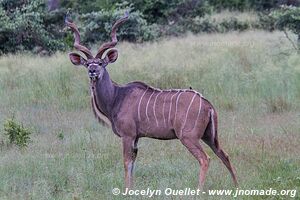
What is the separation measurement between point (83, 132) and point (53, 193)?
297 centimetres

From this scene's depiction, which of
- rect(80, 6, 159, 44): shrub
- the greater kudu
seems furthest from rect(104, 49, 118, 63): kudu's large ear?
rect(80, 6, 159, 44): shrub

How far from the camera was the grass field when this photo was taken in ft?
22.7

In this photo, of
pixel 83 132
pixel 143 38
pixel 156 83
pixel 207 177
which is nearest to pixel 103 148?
pixel 83 132

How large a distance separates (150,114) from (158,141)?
225cm

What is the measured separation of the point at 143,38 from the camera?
1862cm

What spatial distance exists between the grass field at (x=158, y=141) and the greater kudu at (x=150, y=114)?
383 mm

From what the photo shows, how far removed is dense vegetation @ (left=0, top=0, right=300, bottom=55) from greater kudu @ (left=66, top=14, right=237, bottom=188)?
9.99 metres

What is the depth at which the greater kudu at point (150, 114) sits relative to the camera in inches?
260

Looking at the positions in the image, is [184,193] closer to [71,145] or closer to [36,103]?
[71,145]

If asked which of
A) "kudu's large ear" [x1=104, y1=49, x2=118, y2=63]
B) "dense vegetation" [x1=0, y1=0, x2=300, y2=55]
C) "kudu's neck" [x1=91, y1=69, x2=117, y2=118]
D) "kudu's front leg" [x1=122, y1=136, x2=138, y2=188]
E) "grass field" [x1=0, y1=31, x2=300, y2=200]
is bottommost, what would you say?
"dense vegetation" [x1=0, y1=0, x2=300, y2=55]

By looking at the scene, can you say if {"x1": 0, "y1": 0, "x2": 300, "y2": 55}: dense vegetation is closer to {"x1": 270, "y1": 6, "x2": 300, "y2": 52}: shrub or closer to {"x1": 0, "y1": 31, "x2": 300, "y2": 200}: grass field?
{"x1": 270, "y1": 6, "x2": 300, "y2": 52}: shrub

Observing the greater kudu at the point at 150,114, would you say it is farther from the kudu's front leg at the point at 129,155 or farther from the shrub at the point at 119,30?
the shrub at the point at 119,30

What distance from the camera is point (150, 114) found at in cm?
682

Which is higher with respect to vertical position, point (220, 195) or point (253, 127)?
point (220, 195)
